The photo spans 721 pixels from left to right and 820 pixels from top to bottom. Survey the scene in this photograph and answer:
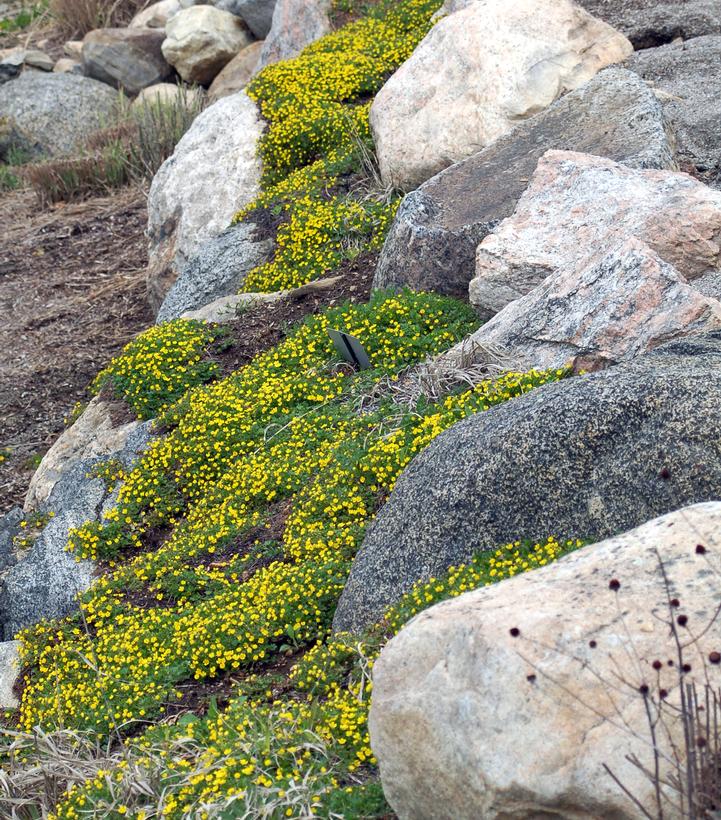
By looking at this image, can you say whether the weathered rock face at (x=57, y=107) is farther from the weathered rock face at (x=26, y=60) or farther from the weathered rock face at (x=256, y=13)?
the weathered rock face at (x=256, y=13)

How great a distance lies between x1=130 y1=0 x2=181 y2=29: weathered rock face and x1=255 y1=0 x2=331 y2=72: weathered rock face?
7.25 metres

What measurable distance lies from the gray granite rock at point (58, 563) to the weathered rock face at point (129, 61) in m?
12.0

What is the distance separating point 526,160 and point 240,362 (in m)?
2.58

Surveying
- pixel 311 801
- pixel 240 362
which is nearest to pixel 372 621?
pixel 311 801

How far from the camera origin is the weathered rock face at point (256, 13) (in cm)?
1731

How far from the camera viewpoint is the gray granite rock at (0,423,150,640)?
685 cm

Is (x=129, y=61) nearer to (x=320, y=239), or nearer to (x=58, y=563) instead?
(x=320, y=239)

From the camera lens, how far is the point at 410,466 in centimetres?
536

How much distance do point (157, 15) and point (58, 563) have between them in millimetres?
15262

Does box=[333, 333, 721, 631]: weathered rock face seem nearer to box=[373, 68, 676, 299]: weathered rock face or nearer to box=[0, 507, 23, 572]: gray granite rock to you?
box=[373, 68, 676, 299]: weathered rock face

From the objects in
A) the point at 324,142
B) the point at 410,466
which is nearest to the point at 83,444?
the point at 410,466

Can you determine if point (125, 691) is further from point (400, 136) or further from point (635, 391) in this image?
point (400, 136)

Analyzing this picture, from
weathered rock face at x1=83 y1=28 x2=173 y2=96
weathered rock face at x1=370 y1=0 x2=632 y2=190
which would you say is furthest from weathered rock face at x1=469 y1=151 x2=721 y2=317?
weathered rock face at x1=83 y1=28 x2=173 y2=96

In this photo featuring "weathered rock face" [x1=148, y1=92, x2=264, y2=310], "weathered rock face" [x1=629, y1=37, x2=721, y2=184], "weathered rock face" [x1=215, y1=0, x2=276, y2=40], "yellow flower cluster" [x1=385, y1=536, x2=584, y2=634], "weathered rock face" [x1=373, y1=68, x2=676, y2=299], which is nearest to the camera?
"yellow flower cluster" [x1=385, y1=536, x2=584, y2=634]
